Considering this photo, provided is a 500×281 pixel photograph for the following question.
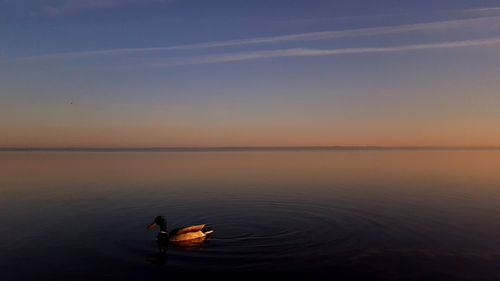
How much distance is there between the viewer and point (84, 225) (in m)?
26.0

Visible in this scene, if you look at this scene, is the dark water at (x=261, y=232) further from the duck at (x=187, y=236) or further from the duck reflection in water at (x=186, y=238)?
the duck at (x=187, y=236)

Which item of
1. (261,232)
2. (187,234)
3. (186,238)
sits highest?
(187,234)

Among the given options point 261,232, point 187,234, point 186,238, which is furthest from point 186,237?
point 261,232

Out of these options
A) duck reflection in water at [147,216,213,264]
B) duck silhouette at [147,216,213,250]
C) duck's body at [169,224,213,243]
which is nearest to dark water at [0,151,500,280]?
duck reflection in water at [147,216,213,264]

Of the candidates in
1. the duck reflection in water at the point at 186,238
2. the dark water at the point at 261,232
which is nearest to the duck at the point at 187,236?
the duck reflection in water at the point at 186,238

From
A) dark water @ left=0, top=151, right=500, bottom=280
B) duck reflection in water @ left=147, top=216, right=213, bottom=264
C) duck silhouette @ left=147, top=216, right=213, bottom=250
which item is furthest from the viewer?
duck silhouette @ left=147, top=216, right=213, bottom=250

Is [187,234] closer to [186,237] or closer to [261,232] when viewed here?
[186,237]

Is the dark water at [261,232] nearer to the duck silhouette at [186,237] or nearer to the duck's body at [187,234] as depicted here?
the duck silhouette at [186,237]

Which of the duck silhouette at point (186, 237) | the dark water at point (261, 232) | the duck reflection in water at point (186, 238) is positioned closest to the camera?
the dark water at point (261, 232)

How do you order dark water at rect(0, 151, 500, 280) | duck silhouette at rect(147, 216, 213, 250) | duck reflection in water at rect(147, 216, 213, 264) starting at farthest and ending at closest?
duck silhouette at rect(147, 216, 213, 250) → duck reflection in water at rect(147, 216, 213, 264) → dark water at rect(0, 151, 500, 280)

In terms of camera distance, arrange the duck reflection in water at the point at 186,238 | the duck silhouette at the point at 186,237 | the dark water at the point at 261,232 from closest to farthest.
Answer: the dark water at the point at 261,232, the duck reflection in water at the point at 186,238, the duck silhouette at the point at 186,237

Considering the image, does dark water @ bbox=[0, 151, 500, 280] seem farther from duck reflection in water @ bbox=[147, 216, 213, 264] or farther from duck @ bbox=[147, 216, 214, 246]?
duck @ bbox=[147, 216, 214, 246]

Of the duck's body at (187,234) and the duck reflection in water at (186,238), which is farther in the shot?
the duck's body at (187,234)

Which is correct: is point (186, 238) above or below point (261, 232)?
above
